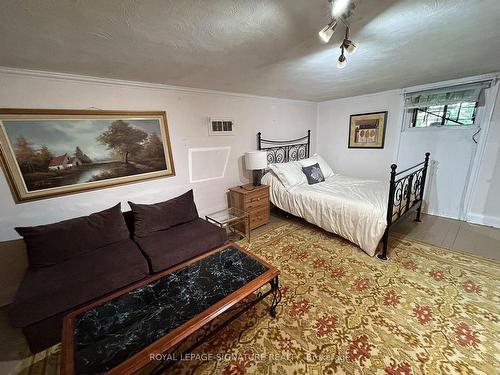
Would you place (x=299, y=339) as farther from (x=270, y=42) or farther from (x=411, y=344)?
(x=270, y=42)

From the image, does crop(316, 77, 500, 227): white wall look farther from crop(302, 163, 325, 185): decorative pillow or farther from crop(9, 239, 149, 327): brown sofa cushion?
crop(9, 239, 149, 327): brown sofa cushion

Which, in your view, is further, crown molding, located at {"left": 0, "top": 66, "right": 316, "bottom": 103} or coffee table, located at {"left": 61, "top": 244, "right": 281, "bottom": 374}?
crown molding, located at {"left": 0, "top": 66, "right": 316, "bottom": 103}

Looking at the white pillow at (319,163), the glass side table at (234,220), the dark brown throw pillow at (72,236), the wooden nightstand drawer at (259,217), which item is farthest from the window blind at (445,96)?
the dark brown throw pillow at (72,236)

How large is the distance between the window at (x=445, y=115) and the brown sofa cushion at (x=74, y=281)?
Answer: 175 inches

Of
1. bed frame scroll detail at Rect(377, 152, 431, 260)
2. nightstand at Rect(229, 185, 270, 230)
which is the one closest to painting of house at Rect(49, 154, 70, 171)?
nightstand at Rect(229, 185, 270, 230)

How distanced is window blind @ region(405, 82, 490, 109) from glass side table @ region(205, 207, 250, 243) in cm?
325

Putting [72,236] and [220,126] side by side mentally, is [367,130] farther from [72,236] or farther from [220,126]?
[72,236]

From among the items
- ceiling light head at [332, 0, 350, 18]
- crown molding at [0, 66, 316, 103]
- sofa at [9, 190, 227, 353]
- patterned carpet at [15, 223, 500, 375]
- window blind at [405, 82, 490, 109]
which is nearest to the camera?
ceiling light head at [332, 0, 350, 18]

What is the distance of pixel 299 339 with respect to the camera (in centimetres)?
147

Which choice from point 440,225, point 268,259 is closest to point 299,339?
point 268,259

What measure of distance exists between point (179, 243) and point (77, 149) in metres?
1.41

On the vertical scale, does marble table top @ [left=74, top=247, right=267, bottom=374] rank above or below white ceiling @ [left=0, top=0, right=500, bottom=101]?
below

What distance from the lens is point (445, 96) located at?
2.91 metres

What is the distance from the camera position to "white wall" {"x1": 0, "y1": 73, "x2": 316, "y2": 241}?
178cm
